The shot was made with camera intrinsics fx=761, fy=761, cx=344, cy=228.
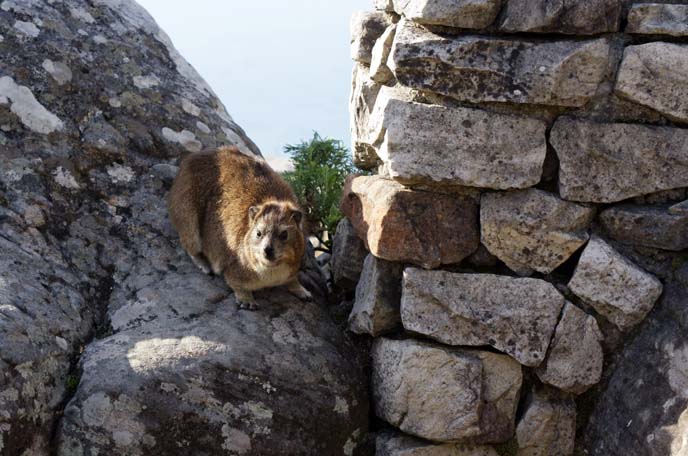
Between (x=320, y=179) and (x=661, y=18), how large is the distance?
3.18 m

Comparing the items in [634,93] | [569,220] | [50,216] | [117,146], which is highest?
[634,93]

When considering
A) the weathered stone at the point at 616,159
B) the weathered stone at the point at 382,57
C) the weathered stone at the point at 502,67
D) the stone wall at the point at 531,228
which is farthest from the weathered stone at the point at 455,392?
the weathered stone at the point at 382,57

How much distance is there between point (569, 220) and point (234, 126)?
3.46 metres

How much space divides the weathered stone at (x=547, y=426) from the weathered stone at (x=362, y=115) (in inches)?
76.0

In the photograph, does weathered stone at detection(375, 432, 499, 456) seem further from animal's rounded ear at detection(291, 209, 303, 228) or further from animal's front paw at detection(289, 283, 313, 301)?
animal's rounded ear at detection(291, 209, 303, 228)

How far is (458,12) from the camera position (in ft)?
13.6

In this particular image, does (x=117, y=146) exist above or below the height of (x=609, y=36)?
below

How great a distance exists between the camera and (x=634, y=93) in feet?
13.5

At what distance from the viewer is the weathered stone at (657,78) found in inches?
159

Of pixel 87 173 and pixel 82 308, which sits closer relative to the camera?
pixel 82 308

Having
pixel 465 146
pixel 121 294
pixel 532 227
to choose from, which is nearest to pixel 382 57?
pixel 465 146

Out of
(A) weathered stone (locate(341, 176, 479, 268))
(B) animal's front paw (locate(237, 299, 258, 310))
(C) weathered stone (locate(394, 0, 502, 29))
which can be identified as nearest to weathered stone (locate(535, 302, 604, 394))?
(A) weathered stone (locate(341, 176, 479, 268))

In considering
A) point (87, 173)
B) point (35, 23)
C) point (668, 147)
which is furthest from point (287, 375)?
point (35, 23)

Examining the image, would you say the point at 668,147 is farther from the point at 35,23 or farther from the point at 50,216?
the point at 35,23
